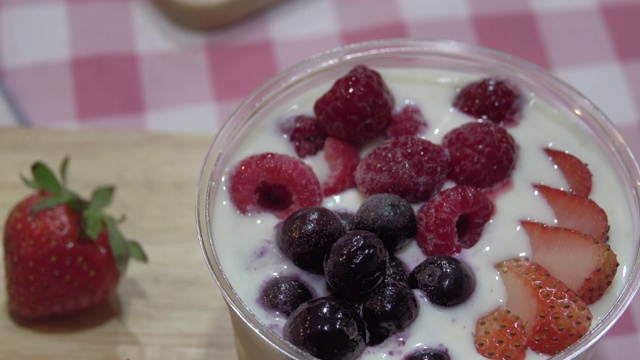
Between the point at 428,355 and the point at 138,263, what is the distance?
2.98 feet

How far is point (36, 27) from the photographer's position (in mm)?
2533

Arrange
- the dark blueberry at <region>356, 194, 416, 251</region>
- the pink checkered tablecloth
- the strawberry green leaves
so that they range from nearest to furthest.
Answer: the dark blueberry at <region>356, 194, 416, 251</region> < the strawberry green leaves < the pink checkered tablecloth

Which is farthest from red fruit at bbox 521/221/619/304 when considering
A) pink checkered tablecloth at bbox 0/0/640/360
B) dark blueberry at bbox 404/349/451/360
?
pink checkered tablecloth at bbox 0/0/640/360

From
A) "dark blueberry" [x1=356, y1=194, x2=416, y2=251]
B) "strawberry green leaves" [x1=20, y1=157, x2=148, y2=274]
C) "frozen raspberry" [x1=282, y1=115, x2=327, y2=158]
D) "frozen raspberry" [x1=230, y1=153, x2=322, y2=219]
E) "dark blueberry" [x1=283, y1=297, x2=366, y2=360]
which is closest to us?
"dark blueberry" [x1=283, y1=297, x2=366, y2=360]

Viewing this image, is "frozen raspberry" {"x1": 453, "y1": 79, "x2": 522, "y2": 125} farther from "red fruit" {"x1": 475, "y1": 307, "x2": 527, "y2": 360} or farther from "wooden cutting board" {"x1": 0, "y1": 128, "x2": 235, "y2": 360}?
"wooden cutting board" {"x1": 0, "y1": 128, "x2": 235, "y2": 360}

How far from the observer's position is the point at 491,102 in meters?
1.56

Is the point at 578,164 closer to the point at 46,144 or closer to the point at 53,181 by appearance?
the point at 53,181

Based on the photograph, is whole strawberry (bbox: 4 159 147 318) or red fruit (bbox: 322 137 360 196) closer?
red fruit (bbox: 322 137 360 196)

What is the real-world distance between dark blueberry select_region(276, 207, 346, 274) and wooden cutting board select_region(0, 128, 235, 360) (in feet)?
1.79

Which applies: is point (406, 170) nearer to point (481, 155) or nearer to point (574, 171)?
point (481, 155)

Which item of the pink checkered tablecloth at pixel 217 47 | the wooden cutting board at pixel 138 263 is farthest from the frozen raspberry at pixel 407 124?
the pink checkered tablecloth at pixel 217 47

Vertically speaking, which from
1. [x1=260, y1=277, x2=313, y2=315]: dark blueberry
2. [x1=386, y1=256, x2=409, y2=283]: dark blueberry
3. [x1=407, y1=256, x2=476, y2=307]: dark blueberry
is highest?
[x1=407, y1=256, x2=476, y2=307]: dark blueberry

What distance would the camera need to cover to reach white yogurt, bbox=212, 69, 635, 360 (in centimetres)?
129

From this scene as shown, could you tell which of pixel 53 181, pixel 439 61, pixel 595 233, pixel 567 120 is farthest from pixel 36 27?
pixel 595 233
